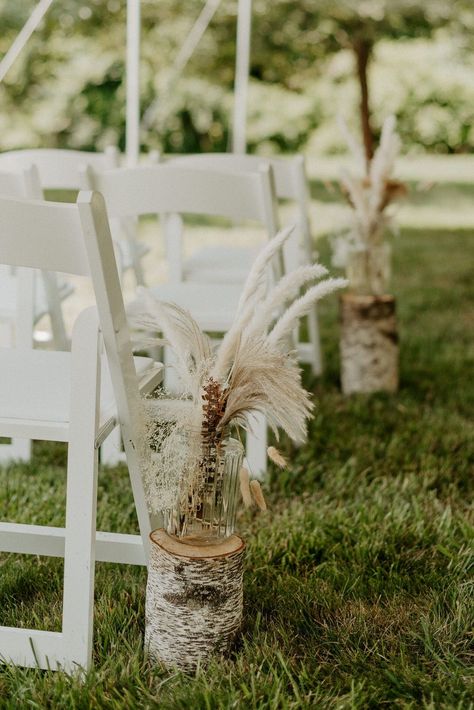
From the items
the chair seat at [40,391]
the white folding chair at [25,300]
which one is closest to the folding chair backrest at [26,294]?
the white folding chair at [25,300]

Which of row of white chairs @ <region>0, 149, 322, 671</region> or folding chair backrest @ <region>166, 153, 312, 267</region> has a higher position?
folding chair backrest @ <region>166, 153, 312, 267</region>

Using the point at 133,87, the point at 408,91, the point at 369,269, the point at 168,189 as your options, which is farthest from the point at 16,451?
the point at 408,91

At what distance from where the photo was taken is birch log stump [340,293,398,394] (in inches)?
143

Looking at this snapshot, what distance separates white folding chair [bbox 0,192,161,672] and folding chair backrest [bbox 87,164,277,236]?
668mm

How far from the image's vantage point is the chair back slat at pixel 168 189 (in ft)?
7.52

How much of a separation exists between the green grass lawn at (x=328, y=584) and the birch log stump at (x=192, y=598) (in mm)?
41

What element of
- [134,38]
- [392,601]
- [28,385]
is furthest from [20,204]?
[134,38]

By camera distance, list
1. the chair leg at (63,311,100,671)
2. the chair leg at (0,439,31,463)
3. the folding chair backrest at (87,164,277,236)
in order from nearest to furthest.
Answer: the chair leg at (63,311,100,671), the folding chair backrest at (87,164,277,236), the chair leg at (0,439,31,463)

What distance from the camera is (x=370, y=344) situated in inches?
144

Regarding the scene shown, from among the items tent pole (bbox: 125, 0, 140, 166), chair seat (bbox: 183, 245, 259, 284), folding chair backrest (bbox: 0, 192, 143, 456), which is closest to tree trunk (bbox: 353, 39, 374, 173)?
tent pole (bbox: 125, 0, 140, 166)

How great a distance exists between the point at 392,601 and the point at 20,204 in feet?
3.67

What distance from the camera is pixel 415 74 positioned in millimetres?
17312

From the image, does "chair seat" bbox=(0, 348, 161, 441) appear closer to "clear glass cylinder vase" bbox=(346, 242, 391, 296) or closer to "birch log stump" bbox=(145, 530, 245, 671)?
"birch log stump" bbox=(145, 530, 245, 671)

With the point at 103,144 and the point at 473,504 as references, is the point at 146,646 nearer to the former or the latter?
the point at 473,504
